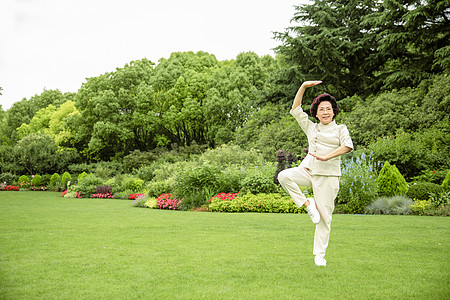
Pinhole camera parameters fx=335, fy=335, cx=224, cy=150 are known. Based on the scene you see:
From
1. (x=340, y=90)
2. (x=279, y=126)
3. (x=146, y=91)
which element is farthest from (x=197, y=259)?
(x=146, y=91)

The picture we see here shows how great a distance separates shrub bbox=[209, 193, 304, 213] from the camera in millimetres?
10392

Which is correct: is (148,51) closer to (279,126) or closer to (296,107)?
(279,126)

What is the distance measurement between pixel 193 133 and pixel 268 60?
9813mm

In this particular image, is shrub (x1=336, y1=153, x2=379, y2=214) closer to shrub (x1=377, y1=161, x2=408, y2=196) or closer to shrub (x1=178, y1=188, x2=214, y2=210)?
shrub (x1=377, y1=161, x2=408, y2=196)

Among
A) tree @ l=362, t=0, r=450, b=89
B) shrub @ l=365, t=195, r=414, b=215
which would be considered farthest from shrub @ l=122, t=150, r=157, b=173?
shrub @ l=365, t=195, r=414, b=215

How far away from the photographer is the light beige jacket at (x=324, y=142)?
13.3 ft

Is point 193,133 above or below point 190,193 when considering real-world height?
above

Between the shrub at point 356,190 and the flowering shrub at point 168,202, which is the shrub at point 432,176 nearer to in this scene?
the shrub at point 356,190

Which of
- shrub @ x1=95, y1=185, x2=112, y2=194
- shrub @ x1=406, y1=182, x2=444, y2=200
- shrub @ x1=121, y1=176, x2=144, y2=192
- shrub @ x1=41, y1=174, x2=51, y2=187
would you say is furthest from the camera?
shrub @ x1=41, y1=174, x2=51, y2=187

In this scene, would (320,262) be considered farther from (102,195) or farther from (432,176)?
(102,195)

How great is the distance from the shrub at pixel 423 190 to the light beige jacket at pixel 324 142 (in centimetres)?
740

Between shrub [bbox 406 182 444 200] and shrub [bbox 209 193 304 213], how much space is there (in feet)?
11.0

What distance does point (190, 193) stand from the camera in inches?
495

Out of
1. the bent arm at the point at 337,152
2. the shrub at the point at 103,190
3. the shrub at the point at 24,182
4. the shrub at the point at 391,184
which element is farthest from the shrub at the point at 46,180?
the bent arm at the point at 337,152
